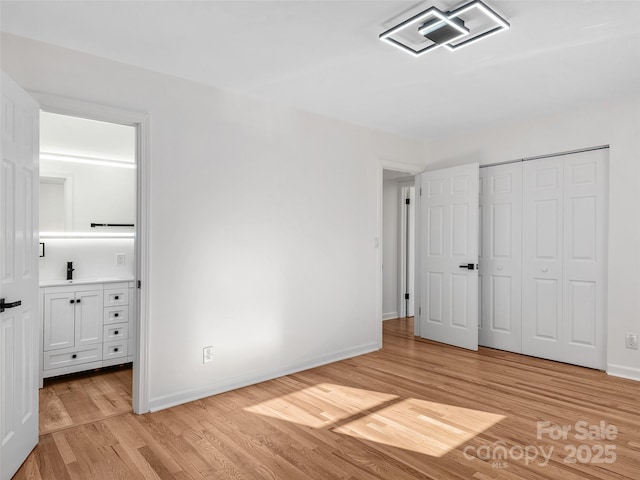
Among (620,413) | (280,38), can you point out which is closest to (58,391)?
(280,38)

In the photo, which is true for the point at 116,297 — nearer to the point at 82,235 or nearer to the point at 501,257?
the point at 82,235

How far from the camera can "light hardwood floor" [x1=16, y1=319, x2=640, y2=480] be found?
221 centimetres

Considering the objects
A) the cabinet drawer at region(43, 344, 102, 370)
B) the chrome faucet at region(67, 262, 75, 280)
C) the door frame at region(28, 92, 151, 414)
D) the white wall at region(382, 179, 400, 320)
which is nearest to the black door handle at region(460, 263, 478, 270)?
the white wall at region(382, 179, 400, 320)

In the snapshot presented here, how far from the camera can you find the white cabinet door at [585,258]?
387 centimetres

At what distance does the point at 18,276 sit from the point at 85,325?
5.95 ft

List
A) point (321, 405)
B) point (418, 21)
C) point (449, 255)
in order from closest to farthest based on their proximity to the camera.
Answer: point (418, 21), point (321, 405), point (449, 255)

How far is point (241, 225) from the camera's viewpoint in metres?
3.53

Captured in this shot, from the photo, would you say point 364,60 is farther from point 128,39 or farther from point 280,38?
point 128,39

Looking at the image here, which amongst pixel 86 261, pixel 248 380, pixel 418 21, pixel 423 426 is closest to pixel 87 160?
pixel 86 261

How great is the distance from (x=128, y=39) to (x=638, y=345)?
15.3ft

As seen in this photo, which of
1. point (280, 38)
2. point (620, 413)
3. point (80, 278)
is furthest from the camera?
point (80, 278)

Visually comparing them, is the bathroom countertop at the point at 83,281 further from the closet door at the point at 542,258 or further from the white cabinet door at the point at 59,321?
the closet door at the point at 542,258

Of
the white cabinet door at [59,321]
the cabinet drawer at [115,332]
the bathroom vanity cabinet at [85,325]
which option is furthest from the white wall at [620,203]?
the white cabinet door at [59,321]

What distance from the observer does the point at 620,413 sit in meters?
A: 2.90
